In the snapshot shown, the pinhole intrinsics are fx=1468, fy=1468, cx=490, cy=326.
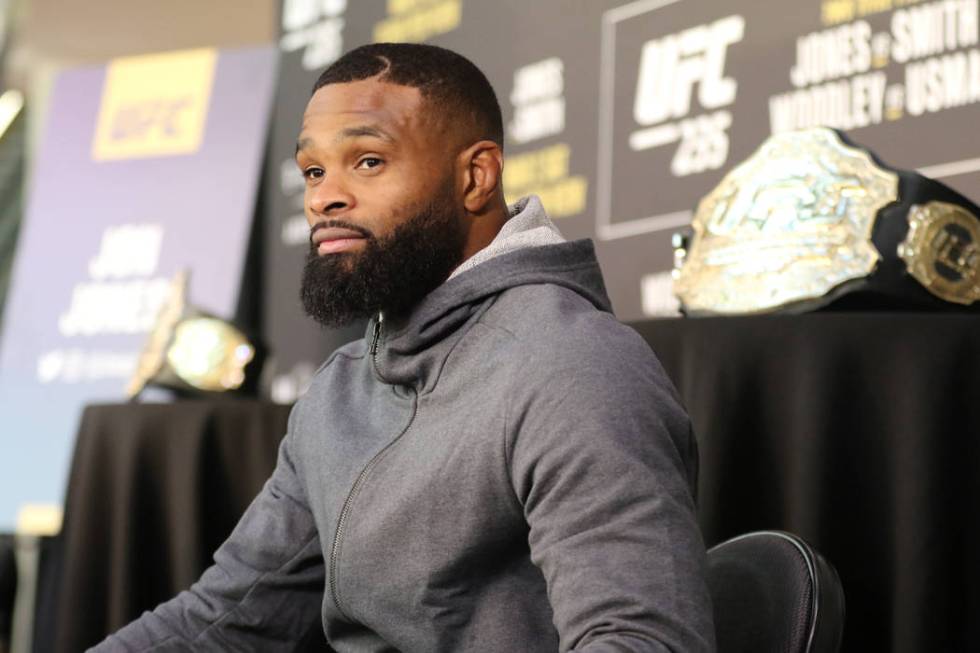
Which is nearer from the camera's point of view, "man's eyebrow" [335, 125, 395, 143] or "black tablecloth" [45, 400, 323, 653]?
"man's eyebrow" [335, 125, 395, 143]

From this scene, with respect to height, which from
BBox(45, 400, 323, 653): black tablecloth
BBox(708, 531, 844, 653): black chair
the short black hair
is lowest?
BBox(45, 400, 323, 653): black tablecloth

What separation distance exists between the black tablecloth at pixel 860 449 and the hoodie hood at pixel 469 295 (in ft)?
1.84

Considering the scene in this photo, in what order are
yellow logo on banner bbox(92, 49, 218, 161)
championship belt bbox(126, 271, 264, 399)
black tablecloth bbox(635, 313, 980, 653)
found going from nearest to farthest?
1. black tablecloth bbox(635, 313, 980, 653)
2. championship belt bbox(126, 271, 264, 399)
3. yellow logo on banner bbox(92, 49, 218, 161)

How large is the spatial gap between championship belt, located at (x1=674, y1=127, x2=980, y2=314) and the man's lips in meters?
0.79

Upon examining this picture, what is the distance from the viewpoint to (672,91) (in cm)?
308

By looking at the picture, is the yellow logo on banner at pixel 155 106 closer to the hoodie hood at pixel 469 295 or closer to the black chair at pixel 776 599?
the hoodie hood at pixel 469 295

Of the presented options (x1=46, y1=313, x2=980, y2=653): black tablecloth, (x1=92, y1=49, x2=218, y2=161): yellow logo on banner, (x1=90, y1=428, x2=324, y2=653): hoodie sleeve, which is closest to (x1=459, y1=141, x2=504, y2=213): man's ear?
(x1=90, y1=428, x2=324, y2=653): hoodie sleeve

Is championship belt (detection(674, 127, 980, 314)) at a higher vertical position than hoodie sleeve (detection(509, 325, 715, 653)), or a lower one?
higher

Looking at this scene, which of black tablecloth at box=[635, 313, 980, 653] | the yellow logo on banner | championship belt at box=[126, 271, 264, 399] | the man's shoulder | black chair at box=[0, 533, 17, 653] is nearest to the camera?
the man's shoulder

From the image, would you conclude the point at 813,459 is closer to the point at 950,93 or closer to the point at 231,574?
the point at 231,574

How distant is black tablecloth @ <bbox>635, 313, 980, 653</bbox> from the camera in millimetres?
1691

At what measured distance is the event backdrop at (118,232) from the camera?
4566 millimetres

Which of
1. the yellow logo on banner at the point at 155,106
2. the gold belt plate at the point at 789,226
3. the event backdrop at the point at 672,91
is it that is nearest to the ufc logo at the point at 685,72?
the event backdrop at the point at 672,91

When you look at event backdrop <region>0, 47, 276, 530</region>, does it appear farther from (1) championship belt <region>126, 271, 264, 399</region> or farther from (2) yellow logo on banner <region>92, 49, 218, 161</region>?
(1) championship belt <region>126, 271, 264, 399</region>
